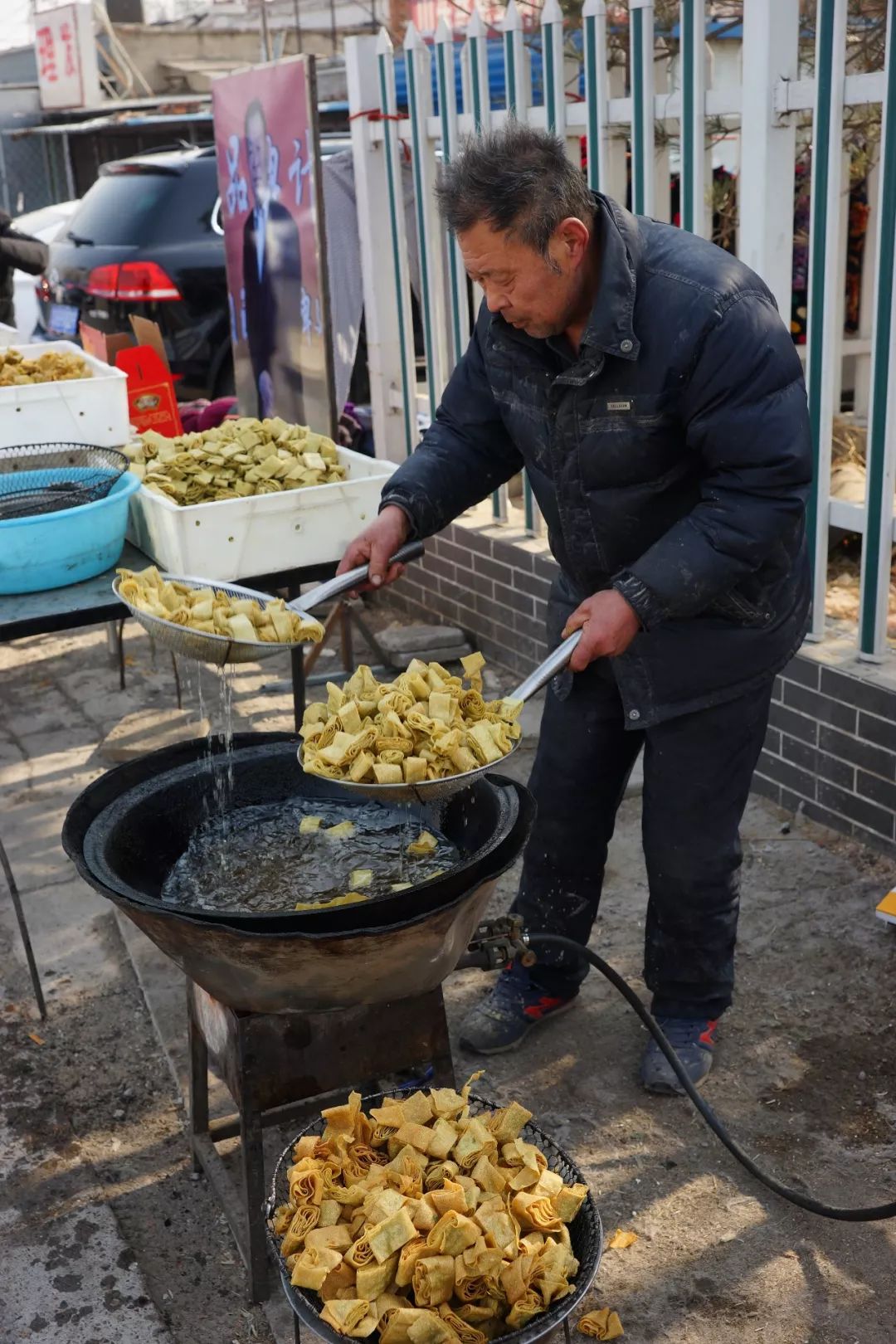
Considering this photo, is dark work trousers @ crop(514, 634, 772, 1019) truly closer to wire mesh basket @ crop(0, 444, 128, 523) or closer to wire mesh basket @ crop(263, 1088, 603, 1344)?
wire mesh basket @ crop(263, 1088, 603, 1344)

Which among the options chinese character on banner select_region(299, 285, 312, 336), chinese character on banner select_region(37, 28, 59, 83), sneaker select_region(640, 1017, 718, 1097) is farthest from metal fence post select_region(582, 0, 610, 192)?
chinese character on banner select_region(37, 28, 59, 83)

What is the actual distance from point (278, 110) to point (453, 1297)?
15.2 ft

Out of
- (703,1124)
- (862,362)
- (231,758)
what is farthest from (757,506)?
(862,362)

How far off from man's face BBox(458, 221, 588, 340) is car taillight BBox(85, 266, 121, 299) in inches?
267

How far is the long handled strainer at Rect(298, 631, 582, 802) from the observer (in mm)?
2479

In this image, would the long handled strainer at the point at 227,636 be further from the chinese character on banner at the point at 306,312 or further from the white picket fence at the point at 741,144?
the chinese character on banner at the point at 306,312

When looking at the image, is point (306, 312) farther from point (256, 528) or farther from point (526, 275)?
point (526, 275)

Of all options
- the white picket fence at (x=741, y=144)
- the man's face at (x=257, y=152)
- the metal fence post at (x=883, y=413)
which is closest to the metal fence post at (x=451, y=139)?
the white picket fence at (x=741, y=144)

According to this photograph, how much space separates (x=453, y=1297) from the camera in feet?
6.74

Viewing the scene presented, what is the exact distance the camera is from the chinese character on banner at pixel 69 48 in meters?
22.5

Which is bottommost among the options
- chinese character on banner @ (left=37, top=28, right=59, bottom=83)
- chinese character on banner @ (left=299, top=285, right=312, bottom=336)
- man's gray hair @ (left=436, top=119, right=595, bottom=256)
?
chinese character on banner @ (left=299, top=285, right=312, bottom=336)

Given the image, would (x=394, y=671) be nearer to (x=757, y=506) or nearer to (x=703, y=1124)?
(x=703, y=1124)

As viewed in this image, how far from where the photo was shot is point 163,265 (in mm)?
8898

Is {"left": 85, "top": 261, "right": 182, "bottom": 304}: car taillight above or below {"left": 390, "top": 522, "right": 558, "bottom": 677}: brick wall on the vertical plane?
above
